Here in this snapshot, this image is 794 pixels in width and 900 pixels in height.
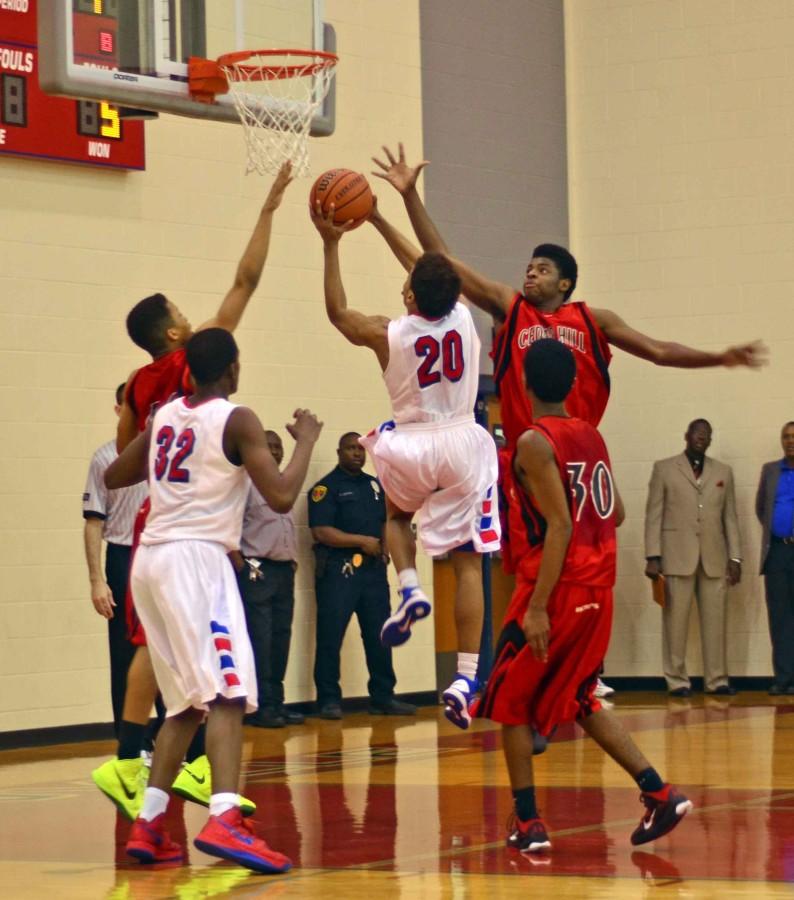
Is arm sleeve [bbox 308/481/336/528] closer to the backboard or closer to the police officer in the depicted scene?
the police officer

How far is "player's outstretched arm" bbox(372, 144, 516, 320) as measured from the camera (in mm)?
7559

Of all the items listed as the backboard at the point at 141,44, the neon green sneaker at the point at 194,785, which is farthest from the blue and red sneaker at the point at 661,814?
the backboard at the point at 141,44

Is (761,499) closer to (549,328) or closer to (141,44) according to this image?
(141,44)

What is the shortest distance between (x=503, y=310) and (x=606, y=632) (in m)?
1.67

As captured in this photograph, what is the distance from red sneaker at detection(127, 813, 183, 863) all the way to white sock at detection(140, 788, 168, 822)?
0.06 feet

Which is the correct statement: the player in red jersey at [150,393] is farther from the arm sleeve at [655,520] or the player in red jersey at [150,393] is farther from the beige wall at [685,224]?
the beige wall at [685,224]

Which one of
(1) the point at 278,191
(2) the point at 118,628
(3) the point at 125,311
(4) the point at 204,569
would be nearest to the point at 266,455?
(4) the point at 204,569

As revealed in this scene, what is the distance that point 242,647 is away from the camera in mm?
6211

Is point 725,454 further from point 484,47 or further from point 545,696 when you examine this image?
point 545,696

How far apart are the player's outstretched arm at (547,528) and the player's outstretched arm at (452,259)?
1364mm

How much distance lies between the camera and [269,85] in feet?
31.4

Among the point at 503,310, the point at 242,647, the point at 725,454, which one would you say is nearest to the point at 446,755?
the point at 503,310

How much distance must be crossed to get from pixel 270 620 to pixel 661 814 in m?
6.42

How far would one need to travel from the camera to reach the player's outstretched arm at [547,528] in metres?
6.26
